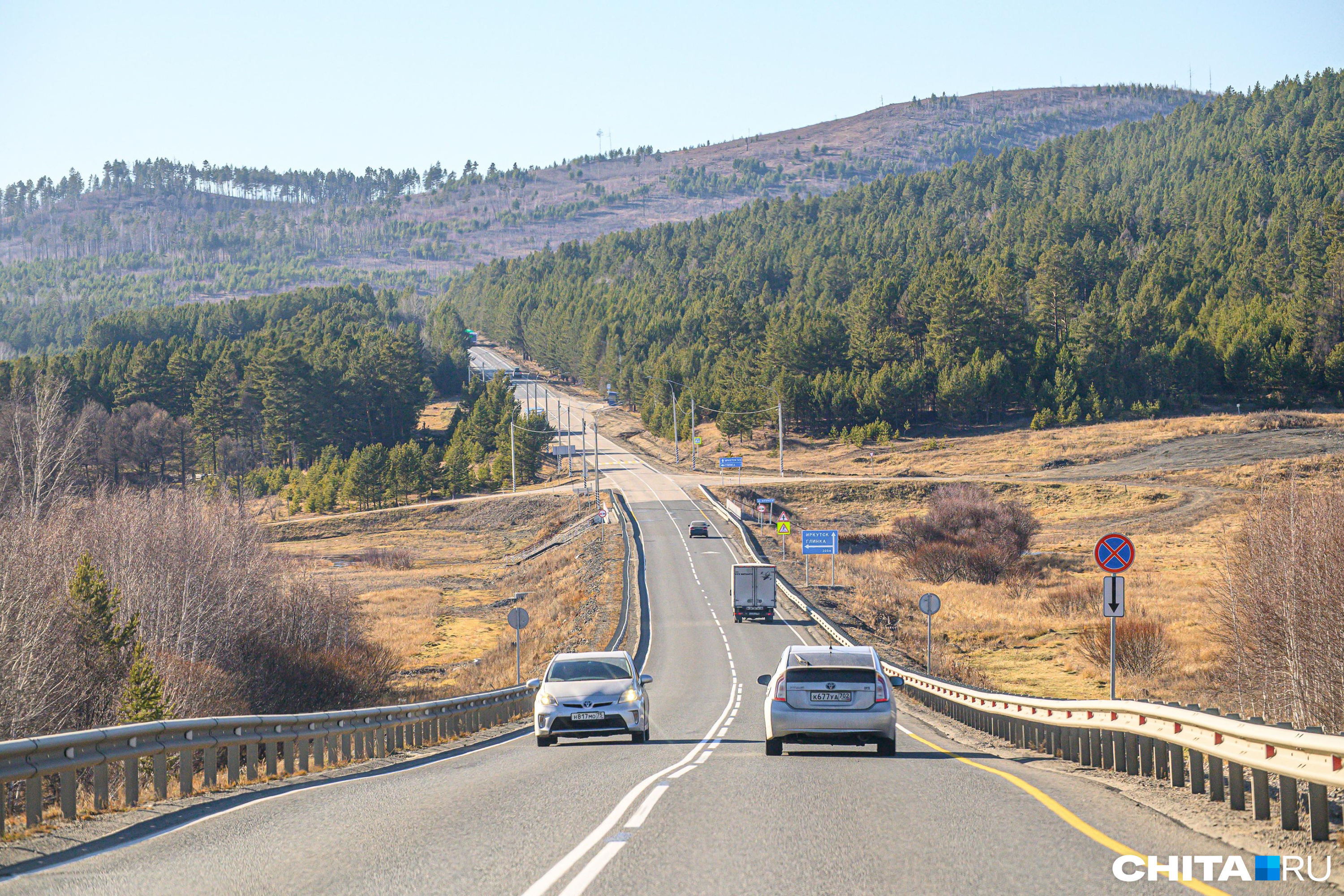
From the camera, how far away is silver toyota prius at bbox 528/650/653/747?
1831 cm

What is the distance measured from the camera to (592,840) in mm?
8172

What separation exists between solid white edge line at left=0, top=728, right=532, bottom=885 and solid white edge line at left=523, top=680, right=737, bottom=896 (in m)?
3.40

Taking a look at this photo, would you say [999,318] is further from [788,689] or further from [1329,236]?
[788,689]

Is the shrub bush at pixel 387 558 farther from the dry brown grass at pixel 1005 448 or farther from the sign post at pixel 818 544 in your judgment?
the sign post at pixel 818 544

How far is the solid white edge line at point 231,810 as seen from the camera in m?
7.68

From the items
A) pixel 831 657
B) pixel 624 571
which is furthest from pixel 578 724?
pixel 624 571

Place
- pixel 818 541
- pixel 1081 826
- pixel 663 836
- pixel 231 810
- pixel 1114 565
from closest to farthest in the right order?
pixel 663 836
pixel 1081 826
pixel 231 810
pixel 1114 565
pixel 818 541

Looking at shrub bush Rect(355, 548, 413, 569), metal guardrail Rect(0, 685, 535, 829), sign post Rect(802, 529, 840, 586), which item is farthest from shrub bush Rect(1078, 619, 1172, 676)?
shrub bush Rect(355, 548, 413, 569)

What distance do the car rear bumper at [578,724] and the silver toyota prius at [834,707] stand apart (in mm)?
4019

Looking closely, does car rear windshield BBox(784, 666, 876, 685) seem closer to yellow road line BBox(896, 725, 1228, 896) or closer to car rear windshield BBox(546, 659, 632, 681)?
yellow road line BBox(896, 725, 1228, 896)

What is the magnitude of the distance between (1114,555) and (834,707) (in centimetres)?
706

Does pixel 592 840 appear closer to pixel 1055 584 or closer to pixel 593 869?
pixel 593 869

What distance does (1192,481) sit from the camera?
92.4m

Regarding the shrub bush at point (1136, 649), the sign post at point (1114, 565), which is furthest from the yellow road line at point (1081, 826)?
the shrub bush at point (1136, 649)
